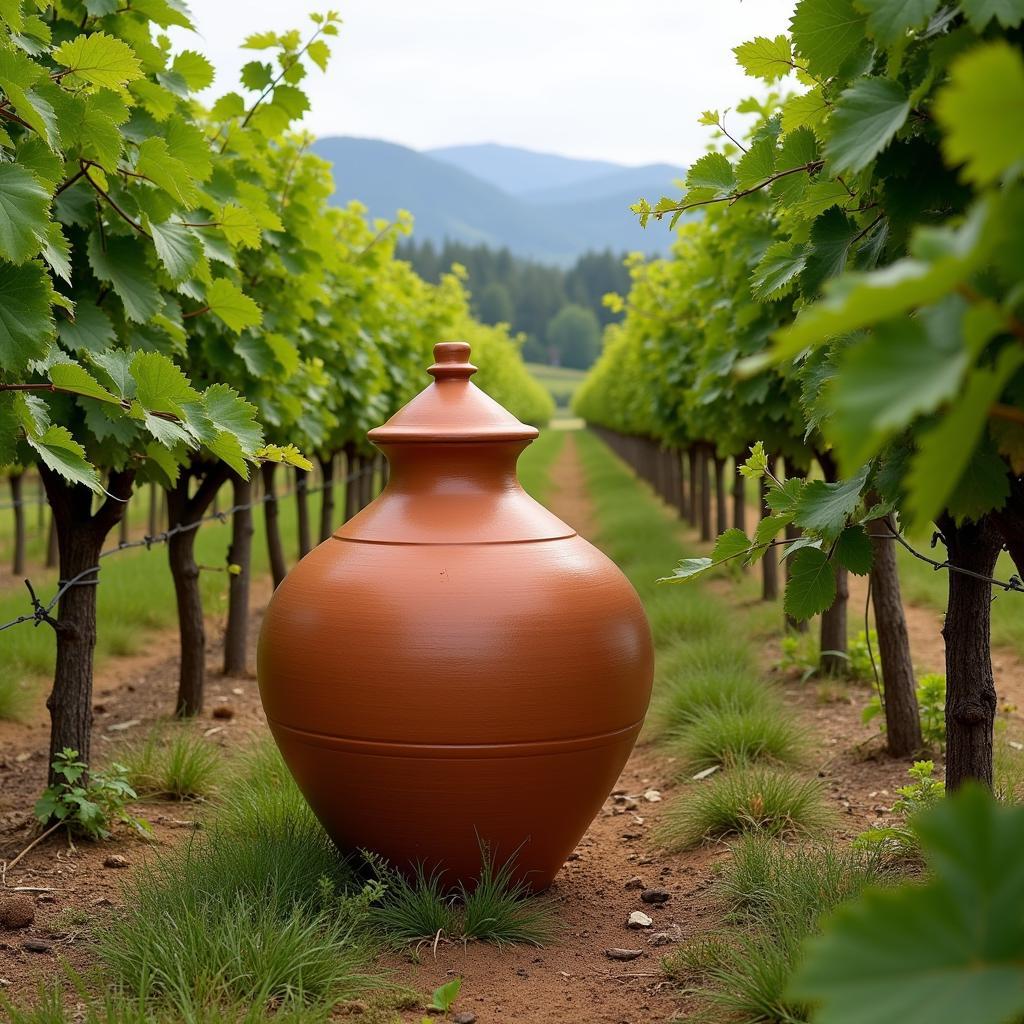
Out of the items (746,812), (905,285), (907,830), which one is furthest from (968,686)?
(905,285)

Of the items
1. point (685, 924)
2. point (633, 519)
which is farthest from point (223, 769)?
point (633, 519)

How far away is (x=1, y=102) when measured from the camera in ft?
10.2

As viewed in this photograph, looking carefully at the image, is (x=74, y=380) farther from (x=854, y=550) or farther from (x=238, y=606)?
(x=238, y=606)

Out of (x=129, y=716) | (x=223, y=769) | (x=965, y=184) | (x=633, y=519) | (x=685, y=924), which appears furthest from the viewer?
(x=633, y=519)

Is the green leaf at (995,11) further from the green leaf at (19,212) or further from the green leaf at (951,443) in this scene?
the green leaf at (19,212)

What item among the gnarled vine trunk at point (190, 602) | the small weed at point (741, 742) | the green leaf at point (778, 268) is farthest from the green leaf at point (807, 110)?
the gnarled vine trunk at point (190, 602)

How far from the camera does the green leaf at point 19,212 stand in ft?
8.54

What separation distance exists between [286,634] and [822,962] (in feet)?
9.65

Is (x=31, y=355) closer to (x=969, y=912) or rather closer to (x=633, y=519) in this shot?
(x=969, y=912)

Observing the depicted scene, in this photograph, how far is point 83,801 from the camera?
4.68m

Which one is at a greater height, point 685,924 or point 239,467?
point 239,467

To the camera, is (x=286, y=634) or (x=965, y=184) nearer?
(x=965, y=184)

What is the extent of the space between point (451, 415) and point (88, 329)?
47.4 inches

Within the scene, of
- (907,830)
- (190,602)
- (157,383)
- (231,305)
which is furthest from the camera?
(190,602)
